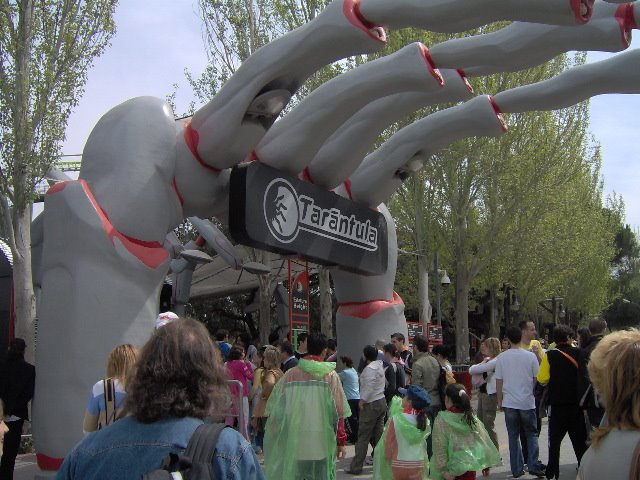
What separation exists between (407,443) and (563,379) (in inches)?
107

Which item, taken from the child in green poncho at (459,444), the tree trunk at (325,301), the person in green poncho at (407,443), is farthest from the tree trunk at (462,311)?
the person in green poncho at (407,443)

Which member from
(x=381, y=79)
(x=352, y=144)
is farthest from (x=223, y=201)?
(x=381, y=79)

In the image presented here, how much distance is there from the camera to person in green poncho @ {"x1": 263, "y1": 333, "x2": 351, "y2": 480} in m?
8.03

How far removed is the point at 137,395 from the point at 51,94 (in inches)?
521

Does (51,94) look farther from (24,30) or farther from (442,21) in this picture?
(442,21)

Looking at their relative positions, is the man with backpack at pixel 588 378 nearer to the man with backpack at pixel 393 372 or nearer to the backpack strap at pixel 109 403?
the man with backpack at pixel 393 372

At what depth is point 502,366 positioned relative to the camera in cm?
994

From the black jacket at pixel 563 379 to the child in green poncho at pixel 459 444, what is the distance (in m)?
1.70

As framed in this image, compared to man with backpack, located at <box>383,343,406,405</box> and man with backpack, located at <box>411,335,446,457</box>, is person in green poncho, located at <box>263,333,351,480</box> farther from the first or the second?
man with backpack, located at <box>383,343,406,405</box>

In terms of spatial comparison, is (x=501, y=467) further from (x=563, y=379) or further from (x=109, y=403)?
(x=109, y=403)

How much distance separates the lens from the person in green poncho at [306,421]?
803cm

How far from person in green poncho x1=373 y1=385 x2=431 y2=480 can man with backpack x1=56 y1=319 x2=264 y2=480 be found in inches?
187

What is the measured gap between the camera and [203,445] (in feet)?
8.43

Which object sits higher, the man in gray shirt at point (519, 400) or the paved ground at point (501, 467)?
the man in gray shirt at point (519, 400)
